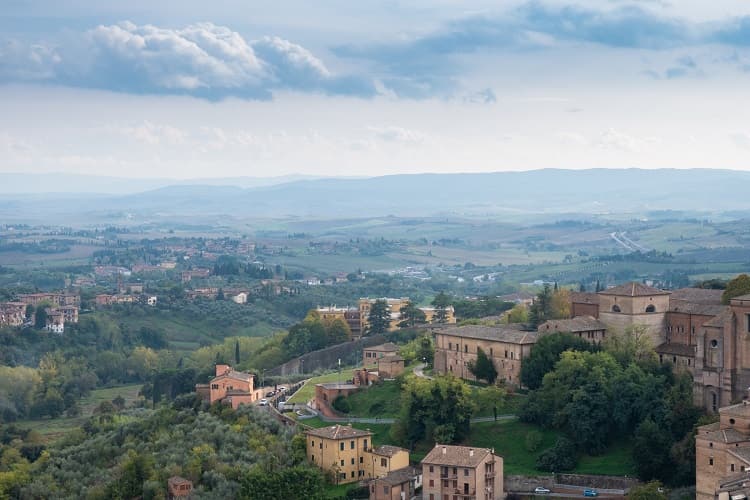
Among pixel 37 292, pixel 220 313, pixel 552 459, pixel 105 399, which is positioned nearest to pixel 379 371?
pixel 552 459

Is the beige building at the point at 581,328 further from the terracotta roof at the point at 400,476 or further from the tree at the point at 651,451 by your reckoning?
the terracotta roof at the point at 400,476

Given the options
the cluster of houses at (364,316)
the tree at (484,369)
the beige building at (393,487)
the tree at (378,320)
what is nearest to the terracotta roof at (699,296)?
the tree at (484,369)

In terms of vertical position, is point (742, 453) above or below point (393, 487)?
above

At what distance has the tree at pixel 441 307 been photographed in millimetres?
93100

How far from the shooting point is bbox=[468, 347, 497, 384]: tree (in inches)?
2450

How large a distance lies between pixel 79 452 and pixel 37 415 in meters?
29.0

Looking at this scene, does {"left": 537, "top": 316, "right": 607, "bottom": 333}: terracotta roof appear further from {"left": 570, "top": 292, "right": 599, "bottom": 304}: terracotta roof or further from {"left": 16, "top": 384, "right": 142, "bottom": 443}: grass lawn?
{"left": 16, "top": 384, "right": 142, "bottom": 443}: grass lawn

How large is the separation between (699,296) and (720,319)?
8.08 m

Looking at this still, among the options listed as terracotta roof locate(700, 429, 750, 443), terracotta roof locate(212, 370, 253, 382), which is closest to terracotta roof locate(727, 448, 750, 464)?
terracotta roof locate(700, 429, 750, 443)

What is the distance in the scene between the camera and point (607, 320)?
6166 cm

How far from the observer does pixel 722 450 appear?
44.9 metres

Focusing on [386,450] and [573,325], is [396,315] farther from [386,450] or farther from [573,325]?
[386,450]

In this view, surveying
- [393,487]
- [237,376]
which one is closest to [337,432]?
[393,487]

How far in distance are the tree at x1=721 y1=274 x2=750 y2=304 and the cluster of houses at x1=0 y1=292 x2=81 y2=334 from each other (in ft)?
261
